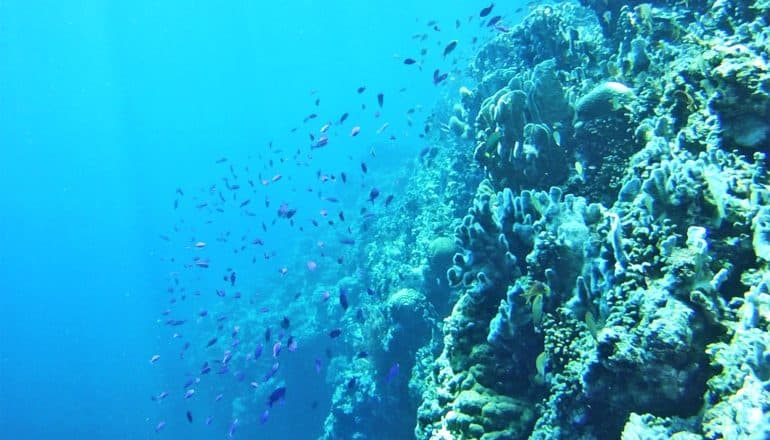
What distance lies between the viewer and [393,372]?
8.29 metres

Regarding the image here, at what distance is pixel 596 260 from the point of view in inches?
137

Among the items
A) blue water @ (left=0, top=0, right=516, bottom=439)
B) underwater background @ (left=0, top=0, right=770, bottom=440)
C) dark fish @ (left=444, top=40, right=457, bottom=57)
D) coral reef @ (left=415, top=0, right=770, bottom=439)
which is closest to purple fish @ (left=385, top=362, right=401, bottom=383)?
underwater background @ (left=0, top=0, right=770, bottom=440)

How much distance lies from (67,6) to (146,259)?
61128 mm

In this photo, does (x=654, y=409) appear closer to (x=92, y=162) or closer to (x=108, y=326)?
(x=108, y=326)

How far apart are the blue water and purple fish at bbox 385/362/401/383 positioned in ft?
26.6

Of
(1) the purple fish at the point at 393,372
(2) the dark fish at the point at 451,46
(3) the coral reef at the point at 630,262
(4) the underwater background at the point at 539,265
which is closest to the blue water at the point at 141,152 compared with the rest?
(4) the underwater background at the point at 539,265

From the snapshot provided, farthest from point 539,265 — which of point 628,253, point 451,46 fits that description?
point 451,46

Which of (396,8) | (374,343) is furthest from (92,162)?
(374,343)

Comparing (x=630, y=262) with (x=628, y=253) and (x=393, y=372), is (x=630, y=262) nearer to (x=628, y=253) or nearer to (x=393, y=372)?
(x=628, y=253)

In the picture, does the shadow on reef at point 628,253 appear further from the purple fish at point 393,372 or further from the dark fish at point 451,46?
the dark fish at point 451,46

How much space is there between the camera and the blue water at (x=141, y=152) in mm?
42438

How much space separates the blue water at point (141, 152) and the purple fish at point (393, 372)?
26.6 feet

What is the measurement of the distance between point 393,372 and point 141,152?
17452 cm

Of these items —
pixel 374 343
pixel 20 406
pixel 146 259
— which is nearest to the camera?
pixel 374 343
